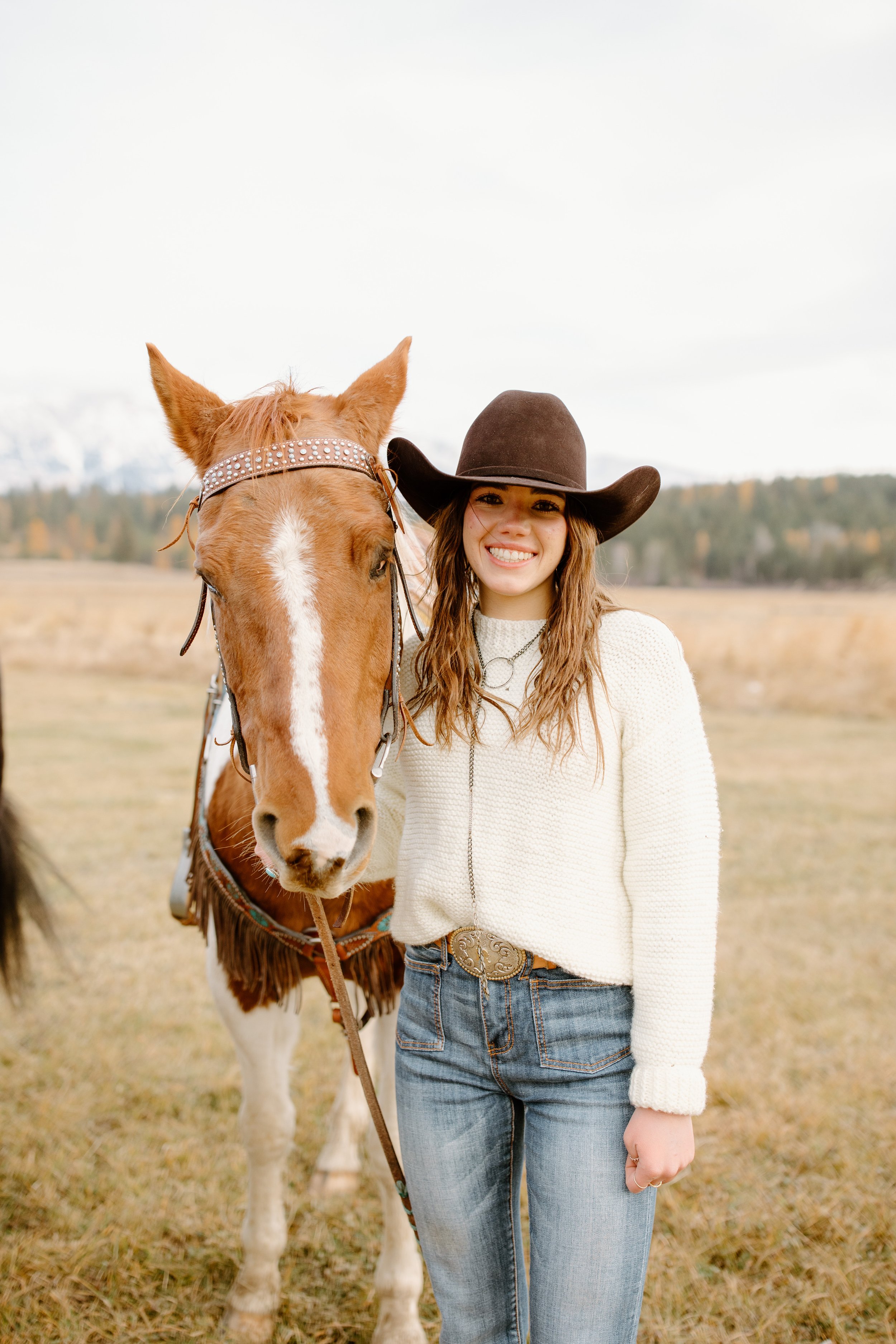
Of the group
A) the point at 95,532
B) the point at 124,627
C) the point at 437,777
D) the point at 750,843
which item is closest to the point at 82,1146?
the point at 437,777

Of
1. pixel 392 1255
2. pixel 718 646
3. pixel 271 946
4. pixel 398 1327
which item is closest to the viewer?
pixel 271 946

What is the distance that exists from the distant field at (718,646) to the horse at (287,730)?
4.48m

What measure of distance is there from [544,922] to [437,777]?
1.14 ft

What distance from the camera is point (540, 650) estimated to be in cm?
169

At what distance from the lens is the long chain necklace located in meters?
1.59

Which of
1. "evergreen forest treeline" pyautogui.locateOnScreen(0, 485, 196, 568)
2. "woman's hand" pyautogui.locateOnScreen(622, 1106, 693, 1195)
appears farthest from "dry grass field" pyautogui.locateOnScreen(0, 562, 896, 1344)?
"evergreen forest treeline" pyautogui.locateOnScreen(0, 485, 196, 568)

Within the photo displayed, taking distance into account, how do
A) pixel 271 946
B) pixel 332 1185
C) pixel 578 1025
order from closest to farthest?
pixel 578 1025 < pixel 271 946 < pixel 332 1185

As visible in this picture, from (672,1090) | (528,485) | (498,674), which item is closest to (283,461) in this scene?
(528,485)

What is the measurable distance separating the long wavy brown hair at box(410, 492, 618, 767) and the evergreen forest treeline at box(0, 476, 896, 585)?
46.9 m

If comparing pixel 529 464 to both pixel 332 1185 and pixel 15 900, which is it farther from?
pixel 15 900

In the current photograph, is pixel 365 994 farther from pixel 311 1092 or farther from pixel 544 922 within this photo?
pixel 311 1092

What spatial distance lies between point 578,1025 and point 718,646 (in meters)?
14.9

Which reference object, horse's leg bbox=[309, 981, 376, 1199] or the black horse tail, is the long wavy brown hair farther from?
the black horse tail

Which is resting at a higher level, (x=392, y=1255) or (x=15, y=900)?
(x=15, y=900)
